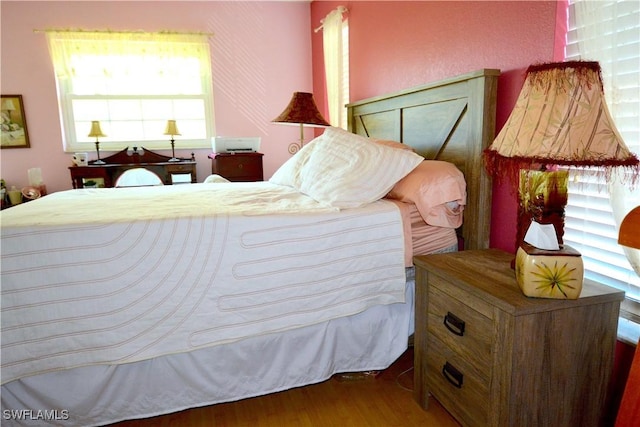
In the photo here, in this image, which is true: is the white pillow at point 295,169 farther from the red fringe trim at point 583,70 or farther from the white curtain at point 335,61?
the red fringe trim at point 583,70

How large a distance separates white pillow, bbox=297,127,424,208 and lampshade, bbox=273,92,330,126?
117 cm

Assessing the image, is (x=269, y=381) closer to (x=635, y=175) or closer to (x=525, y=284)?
(x=525, y=284)

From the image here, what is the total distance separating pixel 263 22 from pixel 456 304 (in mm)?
3970

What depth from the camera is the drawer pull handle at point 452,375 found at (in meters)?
1.29

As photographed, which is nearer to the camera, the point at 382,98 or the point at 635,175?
the point at 635,175

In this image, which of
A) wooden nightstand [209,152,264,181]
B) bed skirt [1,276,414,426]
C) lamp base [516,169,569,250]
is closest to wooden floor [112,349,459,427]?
bed skirt [1,276,414,426]

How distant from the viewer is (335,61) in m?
3.44

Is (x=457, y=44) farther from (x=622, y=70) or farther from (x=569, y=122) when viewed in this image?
(x=569, y=122)

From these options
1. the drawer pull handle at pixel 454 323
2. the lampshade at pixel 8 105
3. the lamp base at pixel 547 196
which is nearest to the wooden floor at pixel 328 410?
the drawer pull handle at pixel 454 323

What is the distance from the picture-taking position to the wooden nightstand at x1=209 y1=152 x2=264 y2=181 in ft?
12.6

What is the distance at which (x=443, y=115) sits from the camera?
193 centimetres

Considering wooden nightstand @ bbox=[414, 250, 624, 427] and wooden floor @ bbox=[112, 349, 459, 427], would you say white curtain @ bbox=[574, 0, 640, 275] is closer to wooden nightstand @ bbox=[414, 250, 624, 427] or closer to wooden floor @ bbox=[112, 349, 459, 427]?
wooden nightstand @ bbox=[414, 250, 624, 427]

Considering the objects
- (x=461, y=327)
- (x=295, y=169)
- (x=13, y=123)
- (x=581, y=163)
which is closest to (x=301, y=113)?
(x=295, y=169)

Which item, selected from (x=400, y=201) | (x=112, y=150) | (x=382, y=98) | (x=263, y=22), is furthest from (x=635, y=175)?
(x=112, y=150)
